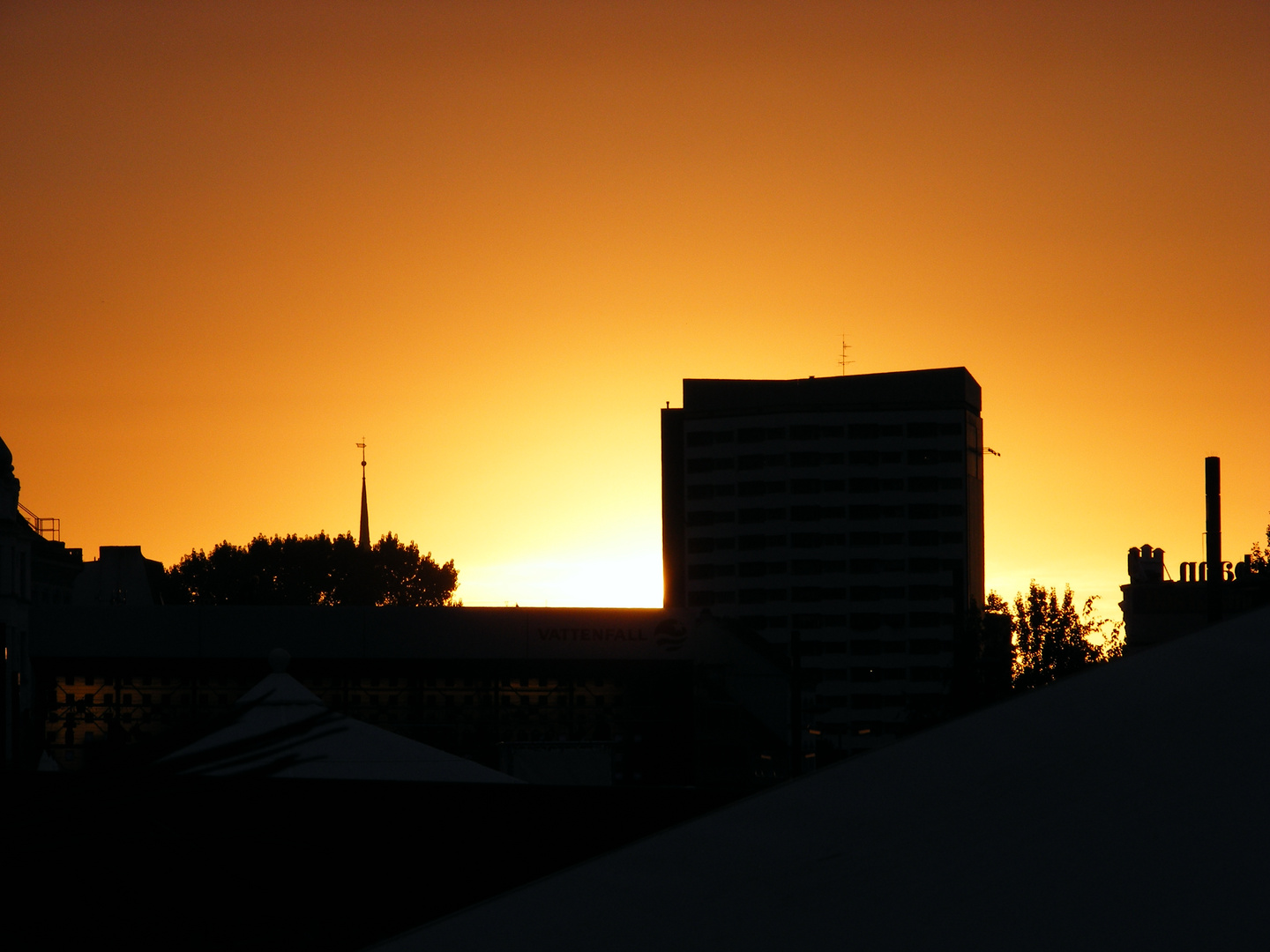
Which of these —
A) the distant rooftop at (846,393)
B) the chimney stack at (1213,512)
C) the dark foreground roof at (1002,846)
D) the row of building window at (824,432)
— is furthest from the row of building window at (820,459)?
the dark foreground roof at (1002,846)

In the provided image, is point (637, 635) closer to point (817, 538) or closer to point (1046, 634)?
point (1046, 634)

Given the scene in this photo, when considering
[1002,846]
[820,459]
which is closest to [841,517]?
[820,459]

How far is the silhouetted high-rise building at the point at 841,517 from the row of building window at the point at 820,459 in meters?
0.12

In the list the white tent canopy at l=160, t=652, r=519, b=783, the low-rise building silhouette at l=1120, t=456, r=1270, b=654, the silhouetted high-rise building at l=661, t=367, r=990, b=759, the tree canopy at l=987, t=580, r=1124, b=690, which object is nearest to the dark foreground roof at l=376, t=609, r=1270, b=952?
the white tent canopy at l=160, t=652, r=519, b=783

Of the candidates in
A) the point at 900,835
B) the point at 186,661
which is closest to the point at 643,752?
the point at 186,661

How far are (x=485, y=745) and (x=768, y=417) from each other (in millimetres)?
101186

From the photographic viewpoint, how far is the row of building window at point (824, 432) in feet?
463

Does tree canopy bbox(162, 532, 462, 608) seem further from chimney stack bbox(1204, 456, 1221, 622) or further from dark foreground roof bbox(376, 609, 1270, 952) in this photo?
dark foreground roof bbox(376, 609, 1270, 952)

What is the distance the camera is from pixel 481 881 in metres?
7.36

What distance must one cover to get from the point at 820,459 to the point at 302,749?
144 metres

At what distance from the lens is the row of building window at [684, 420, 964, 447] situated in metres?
141

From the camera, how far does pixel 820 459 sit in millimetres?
144000

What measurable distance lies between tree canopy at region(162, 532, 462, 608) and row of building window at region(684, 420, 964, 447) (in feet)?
145

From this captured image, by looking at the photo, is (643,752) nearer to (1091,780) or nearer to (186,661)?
(186,661)
